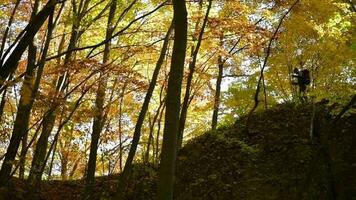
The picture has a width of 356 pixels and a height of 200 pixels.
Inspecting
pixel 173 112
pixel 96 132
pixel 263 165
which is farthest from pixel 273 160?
pixel 173 112

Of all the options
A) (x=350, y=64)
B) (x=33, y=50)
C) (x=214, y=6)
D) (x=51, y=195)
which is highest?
(x=214, y=6)

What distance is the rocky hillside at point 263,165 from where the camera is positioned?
962 cm

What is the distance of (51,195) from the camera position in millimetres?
12250

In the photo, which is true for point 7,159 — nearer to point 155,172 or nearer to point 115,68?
point 115,68

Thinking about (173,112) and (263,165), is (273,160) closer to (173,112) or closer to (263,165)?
(263,165)

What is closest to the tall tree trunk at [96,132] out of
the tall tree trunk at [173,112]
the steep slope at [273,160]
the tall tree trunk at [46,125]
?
the tall tree trunk at [46,125]

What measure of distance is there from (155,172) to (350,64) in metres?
6.32

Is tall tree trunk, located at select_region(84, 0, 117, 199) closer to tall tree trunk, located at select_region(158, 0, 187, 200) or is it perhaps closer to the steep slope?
the steep slope

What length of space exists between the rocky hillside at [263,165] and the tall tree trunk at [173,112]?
4.31 meters

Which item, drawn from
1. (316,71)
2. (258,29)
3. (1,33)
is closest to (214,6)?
(258,29)

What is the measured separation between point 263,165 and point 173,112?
687cm

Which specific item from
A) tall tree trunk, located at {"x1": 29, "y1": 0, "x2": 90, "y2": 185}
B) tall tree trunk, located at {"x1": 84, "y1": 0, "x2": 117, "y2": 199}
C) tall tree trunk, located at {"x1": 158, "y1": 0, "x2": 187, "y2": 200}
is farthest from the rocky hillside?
tall tree trunk, located at {"x1": 158, "y1": 0, "x2": 187, "y2": 200}

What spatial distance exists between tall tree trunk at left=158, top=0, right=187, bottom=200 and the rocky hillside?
431 cm

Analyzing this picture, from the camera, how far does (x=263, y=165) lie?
437 inches
